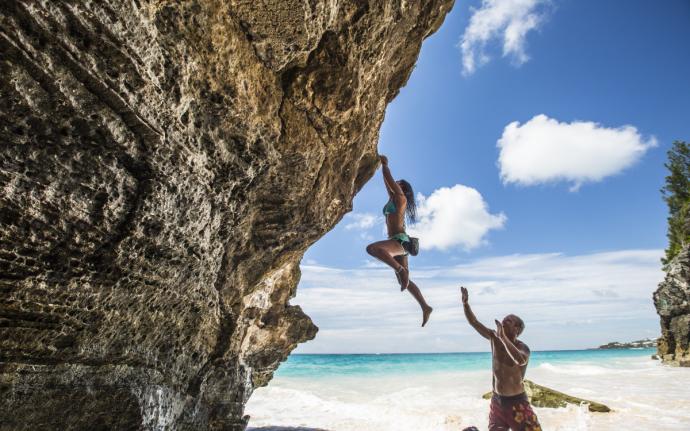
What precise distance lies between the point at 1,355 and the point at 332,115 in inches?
130

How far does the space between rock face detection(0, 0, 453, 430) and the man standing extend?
11.7 feet

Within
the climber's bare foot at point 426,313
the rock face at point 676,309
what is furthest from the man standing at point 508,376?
the rock face at point 676,309

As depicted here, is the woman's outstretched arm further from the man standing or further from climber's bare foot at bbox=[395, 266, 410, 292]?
the man standing

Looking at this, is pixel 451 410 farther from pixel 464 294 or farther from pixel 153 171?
pixel 153 171

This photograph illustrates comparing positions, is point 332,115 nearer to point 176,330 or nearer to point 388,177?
point 388,177

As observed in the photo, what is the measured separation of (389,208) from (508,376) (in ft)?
10.1

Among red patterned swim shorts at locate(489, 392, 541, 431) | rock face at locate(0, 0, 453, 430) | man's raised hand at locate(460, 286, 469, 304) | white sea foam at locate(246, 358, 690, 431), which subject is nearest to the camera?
rock face at locate(0, 0, 453, 430)

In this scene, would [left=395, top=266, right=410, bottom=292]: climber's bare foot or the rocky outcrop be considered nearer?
[left=395, top=266, right=410, bottom=292]: climber's bare foot

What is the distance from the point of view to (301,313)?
278 inches

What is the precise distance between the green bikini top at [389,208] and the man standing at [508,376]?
1660 mm

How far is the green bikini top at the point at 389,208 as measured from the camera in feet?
19.2

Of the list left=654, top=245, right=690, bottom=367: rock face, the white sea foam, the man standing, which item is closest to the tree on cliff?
left=654, top=245, right=690, bottom=367: rock face

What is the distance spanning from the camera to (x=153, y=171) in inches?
100

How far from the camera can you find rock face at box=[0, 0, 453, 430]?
1960mm
